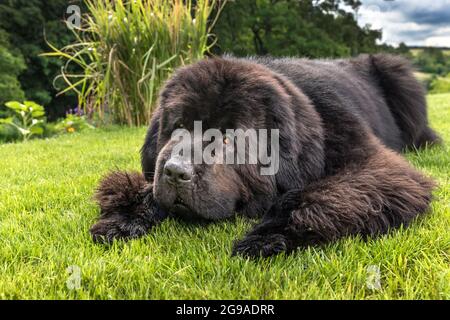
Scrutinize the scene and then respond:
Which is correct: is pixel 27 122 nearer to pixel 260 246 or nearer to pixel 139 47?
pixel 139 47

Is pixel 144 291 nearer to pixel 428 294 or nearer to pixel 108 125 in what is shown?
pixel 428 294

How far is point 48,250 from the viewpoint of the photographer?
1.83 meters

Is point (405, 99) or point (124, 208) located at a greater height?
point (405, 99)

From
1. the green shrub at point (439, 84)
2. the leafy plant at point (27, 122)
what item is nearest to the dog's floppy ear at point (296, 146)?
the leafy plant at point (27, 122)

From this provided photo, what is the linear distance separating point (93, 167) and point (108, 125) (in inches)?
114

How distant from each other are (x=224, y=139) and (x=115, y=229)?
68 cm

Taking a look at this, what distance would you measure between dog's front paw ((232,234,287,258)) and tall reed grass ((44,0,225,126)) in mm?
4459

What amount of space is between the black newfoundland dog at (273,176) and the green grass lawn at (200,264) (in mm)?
95

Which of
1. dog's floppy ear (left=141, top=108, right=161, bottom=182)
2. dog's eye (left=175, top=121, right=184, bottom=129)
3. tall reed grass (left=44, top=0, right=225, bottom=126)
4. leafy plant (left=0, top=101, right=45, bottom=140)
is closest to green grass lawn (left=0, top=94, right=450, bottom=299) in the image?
dog's floppy ear (left=141, top=108, right=161, bottom=182)

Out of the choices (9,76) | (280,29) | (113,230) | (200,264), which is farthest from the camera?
(280,29)

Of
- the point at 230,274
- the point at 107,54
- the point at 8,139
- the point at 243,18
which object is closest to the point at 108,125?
the point at 107,54

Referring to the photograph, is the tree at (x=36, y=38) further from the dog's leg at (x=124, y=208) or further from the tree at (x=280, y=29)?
the dog's leg at (x=124, y=208)

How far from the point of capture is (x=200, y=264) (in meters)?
1.64

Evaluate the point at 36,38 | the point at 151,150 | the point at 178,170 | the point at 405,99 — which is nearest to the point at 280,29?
the point at 36,38
